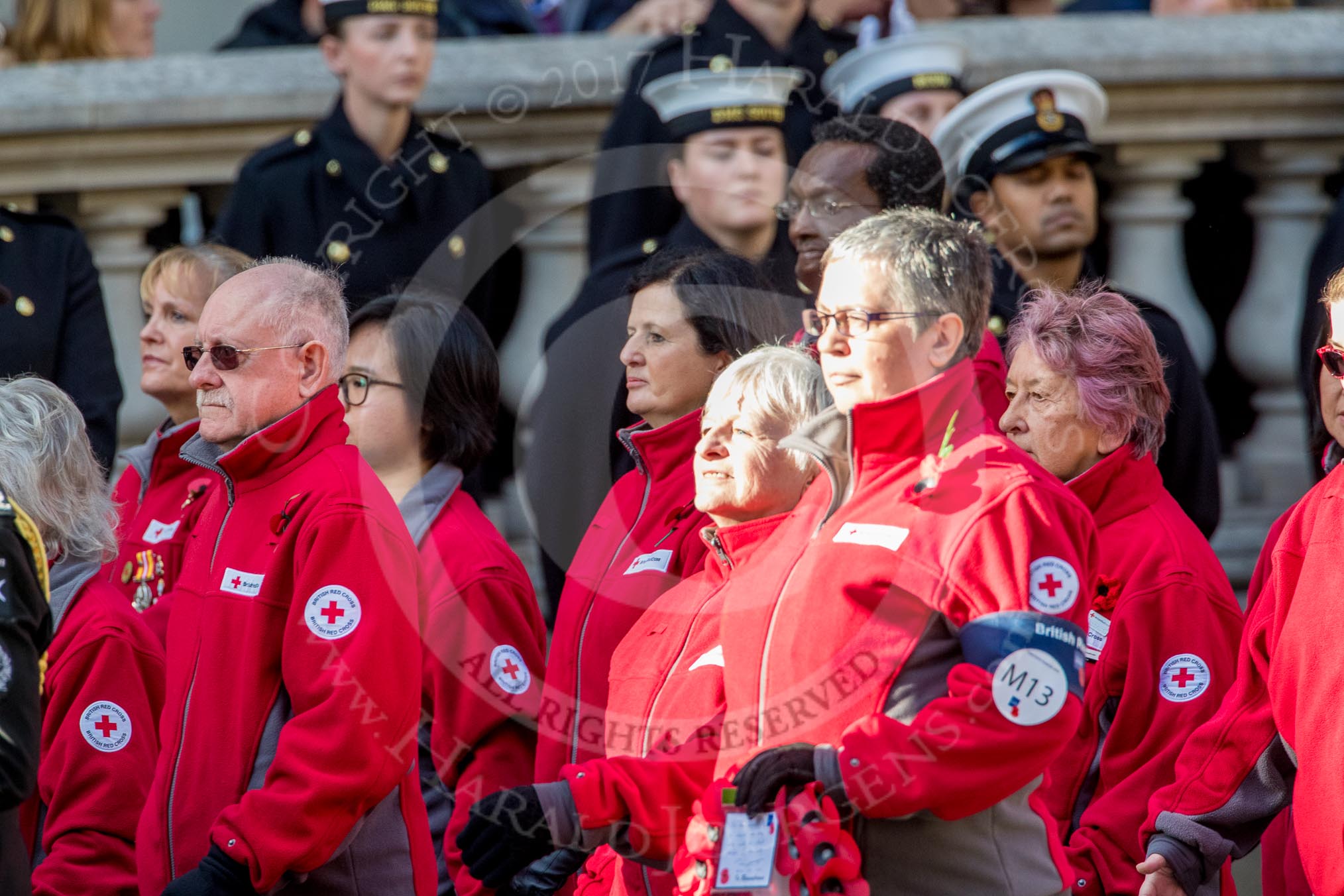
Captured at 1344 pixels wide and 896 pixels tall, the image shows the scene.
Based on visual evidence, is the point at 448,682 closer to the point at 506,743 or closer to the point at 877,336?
the point at 506,743

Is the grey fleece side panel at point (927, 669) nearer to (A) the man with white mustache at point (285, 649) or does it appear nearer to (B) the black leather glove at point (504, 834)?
(B) the black leather glove at point (504, 834)

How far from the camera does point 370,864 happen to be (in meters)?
3.96

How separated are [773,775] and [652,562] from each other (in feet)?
3.44

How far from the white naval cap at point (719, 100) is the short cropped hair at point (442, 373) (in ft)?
3.42

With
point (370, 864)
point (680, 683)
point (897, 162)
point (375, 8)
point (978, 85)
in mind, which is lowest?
point (370, 864)

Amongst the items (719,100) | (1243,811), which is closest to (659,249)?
(719,100)

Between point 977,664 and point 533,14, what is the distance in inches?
212

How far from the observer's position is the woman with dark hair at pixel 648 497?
13.9 feet

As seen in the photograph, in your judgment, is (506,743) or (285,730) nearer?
(285,730)

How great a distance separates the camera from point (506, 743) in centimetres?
452

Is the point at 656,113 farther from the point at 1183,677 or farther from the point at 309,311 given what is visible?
the point at 1183,677

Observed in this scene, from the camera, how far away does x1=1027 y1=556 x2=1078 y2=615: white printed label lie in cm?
326

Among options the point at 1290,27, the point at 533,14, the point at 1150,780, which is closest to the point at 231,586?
the point at 1150,780

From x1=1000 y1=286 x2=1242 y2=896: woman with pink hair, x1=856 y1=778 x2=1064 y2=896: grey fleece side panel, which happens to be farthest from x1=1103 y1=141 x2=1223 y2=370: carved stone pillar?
x1=856 y1=778 x2=1064 y2=896: grey fleece side panel
